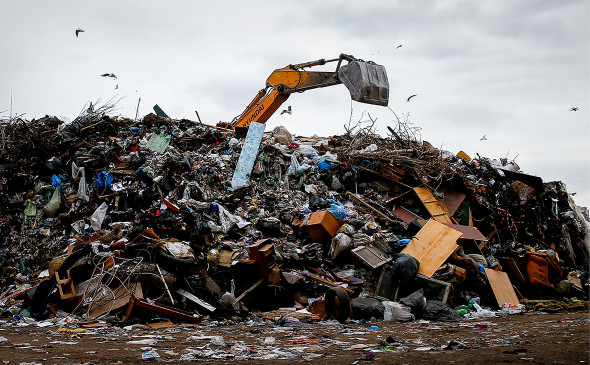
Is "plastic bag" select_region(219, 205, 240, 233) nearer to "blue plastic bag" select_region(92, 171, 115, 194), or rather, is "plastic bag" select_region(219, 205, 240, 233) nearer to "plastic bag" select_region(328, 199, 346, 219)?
"plastic bag" select_region(328, 199, 346, 219)

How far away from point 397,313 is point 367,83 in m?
3.53

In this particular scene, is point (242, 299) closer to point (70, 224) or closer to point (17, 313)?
point (17, 313)

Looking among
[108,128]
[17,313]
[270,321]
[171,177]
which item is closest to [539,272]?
[270,321]

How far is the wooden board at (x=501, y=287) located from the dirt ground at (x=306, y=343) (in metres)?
1.46

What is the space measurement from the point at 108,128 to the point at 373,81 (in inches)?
230

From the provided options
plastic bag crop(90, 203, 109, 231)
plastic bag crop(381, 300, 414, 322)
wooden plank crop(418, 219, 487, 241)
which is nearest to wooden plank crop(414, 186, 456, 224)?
wooden plank crop(418, 219, 487, 241)

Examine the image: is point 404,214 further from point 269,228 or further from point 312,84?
point 312,84

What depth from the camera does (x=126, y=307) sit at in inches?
222

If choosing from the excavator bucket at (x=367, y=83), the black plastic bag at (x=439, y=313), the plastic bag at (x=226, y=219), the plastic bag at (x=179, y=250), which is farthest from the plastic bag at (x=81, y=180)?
the black plastic bag at (x=439, y=313)

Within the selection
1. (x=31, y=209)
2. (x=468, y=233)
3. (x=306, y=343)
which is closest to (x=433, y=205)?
(x=468, y=233)

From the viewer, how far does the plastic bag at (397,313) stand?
5812 millimetres

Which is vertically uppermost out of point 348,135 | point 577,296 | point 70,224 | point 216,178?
point 348,135

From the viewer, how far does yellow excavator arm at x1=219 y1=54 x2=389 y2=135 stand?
25.0 ft

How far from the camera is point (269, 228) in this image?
7.48 m
